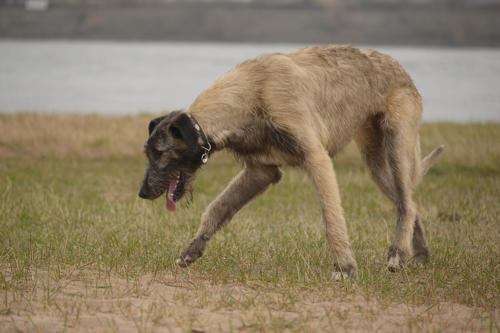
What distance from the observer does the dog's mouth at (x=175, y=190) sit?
520 centimetres

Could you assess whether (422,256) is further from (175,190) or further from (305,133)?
(175,190)

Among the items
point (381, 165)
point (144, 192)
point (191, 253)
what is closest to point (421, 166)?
point (381, 165)

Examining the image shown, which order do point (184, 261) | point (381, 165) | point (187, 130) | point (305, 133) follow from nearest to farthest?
point (187, 130) → point (305, 133) → point (184, 261) → point (381, 165)

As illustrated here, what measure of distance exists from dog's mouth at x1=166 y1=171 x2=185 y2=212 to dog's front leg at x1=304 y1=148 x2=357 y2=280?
1.04m

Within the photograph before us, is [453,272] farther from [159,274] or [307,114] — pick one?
[159,274]

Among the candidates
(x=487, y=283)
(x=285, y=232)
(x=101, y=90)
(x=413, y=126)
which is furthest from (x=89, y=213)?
(x=101, y=90)

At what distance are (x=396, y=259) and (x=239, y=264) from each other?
145cm

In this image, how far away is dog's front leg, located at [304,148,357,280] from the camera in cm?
531

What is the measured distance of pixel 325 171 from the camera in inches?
209

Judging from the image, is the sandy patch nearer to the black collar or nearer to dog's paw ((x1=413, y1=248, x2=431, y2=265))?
the black collar

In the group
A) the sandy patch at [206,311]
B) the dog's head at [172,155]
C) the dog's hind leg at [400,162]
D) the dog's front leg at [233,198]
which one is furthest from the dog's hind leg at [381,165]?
the dog's head at [172,155]

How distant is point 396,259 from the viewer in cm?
597

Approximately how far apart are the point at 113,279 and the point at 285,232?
259 centimetres

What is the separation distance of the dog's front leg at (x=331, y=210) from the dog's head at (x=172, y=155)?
0.95 metres
